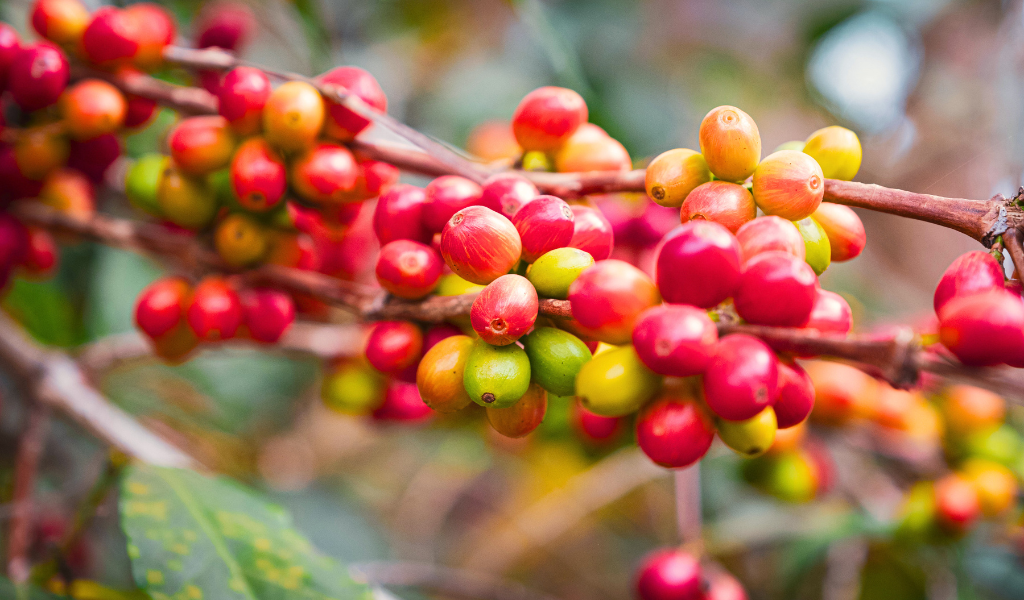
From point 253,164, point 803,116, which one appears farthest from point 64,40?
point 803,116

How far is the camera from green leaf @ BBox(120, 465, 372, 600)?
0.76 metres

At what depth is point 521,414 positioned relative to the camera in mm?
615

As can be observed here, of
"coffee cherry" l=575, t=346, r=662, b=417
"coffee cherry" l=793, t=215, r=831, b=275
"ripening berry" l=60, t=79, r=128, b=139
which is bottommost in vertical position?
"coffee cherry" l=575, t=346, r=662, b=417

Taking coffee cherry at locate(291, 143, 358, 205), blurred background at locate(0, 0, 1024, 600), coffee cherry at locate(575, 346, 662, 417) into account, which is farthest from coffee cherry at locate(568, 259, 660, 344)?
blurred background at locate(0, 0, 1024, 600)

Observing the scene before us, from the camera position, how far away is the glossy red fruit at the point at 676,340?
1.55 feet

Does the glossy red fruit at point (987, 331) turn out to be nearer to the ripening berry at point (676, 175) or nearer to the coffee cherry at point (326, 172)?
the ripening berry at point (676, 175)

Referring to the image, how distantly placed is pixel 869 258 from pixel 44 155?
2.83m

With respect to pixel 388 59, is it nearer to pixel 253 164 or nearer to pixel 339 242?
pixel 339 242

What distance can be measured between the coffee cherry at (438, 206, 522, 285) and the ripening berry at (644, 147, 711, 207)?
159mm

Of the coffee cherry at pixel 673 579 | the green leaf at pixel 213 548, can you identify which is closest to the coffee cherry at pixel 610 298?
the green leaf at pixel 213 548

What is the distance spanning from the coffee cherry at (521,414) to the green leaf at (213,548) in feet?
1.11

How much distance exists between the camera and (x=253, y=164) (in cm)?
79

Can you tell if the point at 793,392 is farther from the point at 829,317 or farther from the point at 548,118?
the point at 548,118

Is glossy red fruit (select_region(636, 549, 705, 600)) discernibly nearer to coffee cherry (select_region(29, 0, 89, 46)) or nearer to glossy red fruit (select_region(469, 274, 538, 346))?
glossy red fruit (select_region(469, 274, 538, 346))
